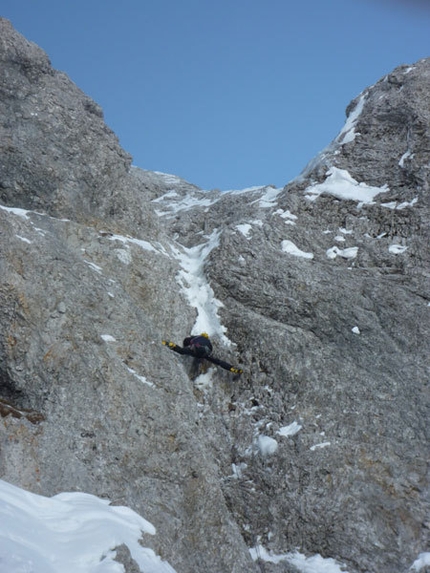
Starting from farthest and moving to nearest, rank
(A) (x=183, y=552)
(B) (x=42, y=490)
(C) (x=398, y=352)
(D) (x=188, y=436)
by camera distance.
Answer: (C) (x=398, y=352), (D) (x=188, y=436), (A) (x=183, y=552), (B) (x=42, y=490)

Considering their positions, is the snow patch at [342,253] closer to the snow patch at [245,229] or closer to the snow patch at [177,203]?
the snow patch at [245,229]

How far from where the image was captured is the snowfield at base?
792cm

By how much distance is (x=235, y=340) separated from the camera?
1834cm

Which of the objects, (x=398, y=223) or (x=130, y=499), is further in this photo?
(x=398, y=223)

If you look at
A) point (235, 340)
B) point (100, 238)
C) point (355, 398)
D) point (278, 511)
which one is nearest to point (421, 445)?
point (355, 398)

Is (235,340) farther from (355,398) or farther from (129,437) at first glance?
(129,437)

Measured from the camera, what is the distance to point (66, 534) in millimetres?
9227

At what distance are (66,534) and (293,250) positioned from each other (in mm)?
14021

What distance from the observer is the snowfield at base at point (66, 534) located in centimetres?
792

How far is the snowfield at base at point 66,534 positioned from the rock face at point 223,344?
639 mm

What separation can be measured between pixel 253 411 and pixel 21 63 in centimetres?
1486

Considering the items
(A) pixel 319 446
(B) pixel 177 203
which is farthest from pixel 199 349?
(B) pixel 177 203

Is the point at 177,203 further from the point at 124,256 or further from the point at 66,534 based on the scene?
the point at 66,534

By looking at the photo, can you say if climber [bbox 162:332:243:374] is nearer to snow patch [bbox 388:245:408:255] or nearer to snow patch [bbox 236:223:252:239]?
snow patch [bbox 236:223:252:239]
